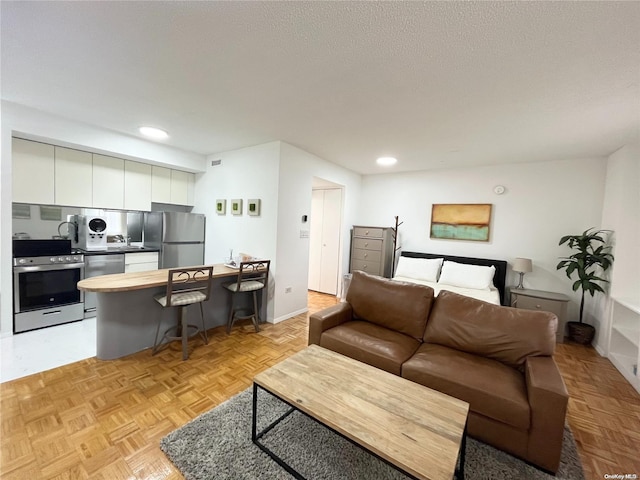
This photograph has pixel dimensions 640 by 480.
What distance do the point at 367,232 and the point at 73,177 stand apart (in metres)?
4.45

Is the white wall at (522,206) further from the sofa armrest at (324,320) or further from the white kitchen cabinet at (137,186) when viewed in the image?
the white kitchen cabinet at (137,186)

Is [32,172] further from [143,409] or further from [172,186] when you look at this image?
[143,409]

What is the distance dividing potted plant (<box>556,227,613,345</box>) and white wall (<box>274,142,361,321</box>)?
3.56m

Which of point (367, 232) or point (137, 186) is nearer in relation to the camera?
point (137, 186)

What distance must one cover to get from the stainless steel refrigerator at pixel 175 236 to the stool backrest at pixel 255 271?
1.49 meters

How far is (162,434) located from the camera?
1687mm

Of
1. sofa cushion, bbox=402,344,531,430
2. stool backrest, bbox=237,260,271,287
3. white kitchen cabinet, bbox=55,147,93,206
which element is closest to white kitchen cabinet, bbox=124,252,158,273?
white kitchen cabinet, bbox=55,147,93,206

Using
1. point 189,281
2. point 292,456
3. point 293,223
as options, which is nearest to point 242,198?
point 293,223

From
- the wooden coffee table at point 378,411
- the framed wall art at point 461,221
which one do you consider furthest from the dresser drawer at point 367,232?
the wooden coffee table at point 378,411

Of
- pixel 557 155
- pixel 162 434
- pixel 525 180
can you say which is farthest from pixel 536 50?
pixel 162 434

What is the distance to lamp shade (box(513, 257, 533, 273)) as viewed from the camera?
3.71 m

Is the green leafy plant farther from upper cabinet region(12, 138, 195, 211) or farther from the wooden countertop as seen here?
upper cabinet region(12, 138, 195, 211)

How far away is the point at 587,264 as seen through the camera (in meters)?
3.27

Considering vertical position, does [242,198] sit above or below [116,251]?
above
